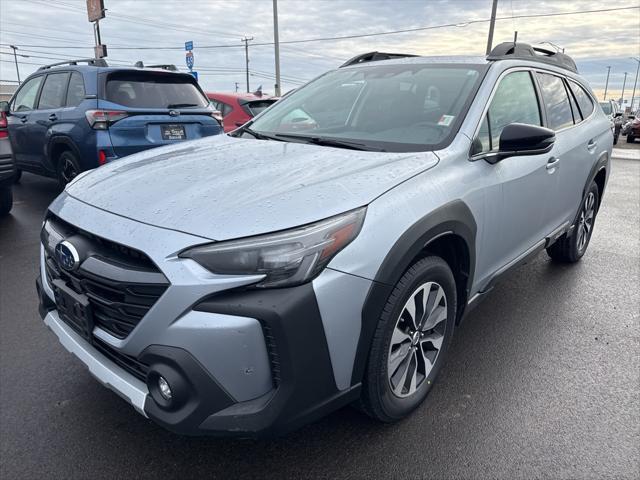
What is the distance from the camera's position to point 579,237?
4430 millimetres

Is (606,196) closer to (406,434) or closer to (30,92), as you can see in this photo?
(406,434)

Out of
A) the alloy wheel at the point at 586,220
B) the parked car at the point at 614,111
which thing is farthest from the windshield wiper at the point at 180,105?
the parked car at the point at 614,111

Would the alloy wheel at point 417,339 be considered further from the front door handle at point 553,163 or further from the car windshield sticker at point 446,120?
the front door handle at point 553,163

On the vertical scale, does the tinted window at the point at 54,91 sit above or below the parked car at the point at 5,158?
above

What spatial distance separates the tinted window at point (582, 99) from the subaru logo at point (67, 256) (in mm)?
3882

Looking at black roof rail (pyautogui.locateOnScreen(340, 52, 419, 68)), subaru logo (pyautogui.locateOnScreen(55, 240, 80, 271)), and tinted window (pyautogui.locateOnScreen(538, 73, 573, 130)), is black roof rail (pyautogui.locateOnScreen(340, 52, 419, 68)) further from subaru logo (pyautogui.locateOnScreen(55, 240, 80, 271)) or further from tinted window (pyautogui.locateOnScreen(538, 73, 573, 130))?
subaru logo (pyautogui.locateOnScreen(55, 240, 80, 271))

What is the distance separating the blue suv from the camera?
5.39 metres

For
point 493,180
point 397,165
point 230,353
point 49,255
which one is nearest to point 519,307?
point 493,180

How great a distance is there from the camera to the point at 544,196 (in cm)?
318

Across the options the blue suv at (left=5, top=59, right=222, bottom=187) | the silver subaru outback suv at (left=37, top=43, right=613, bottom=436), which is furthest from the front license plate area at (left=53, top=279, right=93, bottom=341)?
the blue suv at (left=5, top=59, right=222, bottom=187)

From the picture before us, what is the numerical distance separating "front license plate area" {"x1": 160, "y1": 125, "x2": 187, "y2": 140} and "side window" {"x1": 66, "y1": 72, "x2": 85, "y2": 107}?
1013 millimetres

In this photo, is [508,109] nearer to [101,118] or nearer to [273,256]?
[273,256]

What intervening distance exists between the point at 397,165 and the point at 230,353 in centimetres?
112

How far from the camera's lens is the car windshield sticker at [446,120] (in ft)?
8.28
